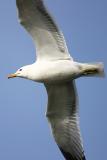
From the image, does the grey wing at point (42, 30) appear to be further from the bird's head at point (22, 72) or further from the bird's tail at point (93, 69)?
the bird's tail at point (93, 69)

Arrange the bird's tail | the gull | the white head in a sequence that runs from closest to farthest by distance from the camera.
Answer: the bird's tail, the gull, the white head

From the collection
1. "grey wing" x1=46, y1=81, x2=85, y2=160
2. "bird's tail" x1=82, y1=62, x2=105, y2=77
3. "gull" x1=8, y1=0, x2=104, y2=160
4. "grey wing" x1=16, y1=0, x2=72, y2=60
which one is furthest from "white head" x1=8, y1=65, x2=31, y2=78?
"bird's tail" x1=82, y1=62, x2=105, y2=77

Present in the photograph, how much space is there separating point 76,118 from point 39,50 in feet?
5.26

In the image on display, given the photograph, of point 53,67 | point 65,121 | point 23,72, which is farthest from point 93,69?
point 65,121

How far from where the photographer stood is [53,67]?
34.4 feet

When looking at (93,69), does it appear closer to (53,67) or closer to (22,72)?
(53,67)

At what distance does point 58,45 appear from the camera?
418 inches

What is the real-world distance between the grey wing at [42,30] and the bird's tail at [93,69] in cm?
43

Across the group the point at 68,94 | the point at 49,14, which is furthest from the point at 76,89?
the point at 49,14

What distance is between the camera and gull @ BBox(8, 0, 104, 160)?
10.3 m

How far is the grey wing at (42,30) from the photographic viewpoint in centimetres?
1037

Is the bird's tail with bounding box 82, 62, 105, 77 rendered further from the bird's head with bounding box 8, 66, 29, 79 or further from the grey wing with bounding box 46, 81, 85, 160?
the bird's head with bounding box 8, 66, 29, 79

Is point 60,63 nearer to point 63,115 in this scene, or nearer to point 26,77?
point 26,77

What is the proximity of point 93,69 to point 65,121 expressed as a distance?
1775mm
